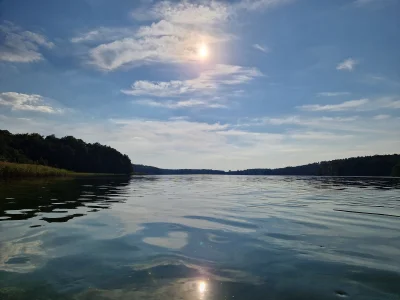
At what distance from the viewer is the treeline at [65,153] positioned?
113137 millimetres

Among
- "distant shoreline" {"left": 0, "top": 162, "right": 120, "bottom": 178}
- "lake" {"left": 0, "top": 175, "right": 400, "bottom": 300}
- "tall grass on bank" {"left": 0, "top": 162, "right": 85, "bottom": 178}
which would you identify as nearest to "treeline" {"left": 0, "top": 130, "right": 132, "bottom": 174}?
"tall grass on bank" {"left": 0, "top": 162, "right": 85, "bottom": 178}

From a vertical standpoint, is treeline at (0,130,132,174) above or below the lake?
above

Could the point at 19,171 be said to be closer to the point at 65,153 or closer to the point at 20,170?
the point at 20,170

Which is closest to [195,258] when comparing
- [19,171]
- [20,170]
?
[19,171]

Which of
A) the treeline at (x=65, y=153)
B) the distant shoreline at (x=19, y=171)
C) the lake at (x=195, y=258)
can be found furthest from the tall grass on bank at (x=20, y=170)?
the lake at (x=195, y=258)

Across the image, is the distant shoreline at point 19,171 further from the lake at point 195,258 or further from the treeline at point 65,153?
the lake at point 195,258

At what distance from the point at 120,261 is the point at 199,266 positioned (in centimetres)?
189

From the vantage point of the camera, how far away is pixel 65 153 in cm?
13188

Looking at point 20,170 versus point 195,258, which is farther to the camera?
point 20,170

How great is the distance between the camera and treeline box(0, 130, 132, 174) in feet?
371

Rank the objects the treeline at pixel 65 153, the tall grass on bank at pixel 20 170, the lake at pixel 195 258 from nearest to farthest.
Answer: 1. the lake at pixel 195 258
2. the tall grass on bank at pixel 20 170
3. the treeline at pixel 65 153

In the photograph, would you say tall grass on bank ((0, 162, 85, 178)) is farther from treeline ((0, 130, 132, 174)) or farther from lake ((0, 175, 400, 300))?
lake ((0, 175, 400, 300))

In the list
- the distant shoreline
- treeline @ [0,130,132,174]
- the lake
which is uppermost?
treeline @ [0,130,132,174]

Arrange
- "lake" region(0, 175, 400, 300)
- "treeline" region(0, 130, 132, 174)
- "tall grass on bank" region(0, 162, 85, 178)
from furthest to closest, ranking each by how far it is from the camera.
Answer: "treeline" region(0, 130, 132, 174) → "tall grass on bank" region(0, 162, 85, 178) → "lake" region(0, 175, 400, 300)
